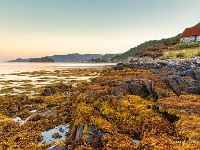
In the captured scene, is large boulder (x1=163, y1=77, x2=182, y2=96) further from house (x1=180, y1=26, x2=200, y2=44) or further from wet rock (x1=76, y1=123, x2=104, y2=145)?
house (x1=180, y1=26, x2=200, y2=44)

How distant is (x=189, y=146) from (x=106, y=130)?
3.27m

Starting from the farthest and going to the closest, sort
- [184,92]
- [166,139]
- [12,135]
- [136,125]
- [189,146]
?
[184,92], [12,135], [136,125], [166,139], [189,146]

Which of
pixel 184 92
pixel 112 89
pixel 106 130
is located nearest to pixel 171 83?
pixel 184 92

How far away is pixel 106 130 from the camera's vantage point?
8.02 meters

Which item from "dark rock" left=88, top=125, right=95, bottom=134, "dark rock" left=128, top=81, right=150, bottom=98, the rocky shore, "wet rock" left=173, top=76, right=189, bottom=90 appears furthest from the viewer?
"wet rock" left=173, top=76, right=189, bottom=90

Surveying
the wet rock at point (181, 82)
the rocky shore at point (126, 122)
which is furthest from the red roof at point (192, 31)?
the rocky shore at point (126, 122)

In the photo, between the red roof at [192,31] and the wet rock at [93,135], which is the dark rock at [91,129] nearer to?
the wet rock at [93,135]

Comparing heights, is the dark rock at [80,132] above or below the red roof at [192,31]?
below

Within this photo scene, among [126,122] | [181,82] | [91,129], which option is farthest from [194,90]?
[91,129]

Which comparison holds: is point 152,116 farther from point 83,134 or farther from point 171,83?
point 171,83

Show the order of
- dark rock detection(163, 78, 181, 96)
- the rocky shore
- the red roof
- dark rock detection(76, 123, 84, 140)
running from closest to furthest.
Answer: the rocky shore
dark rock detection(76, 123, 84, 140)
dark rock detection(163, 78, 181, 96)
the red roof

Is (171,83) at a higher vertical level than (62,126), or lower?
higher

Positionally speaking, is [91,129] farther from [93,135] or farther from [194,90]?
[194,90]

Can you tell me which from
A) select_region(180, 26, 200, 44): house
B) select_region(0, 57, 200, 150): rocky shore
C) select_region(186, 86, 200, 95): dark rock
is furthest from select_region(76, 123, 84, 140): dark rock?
select_region(180, 26, 200, 44): house
